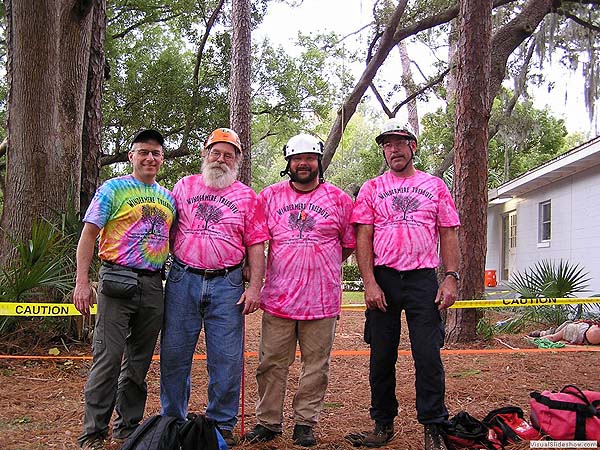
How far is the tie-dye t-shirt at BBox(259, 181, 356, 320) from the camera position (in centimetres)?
419

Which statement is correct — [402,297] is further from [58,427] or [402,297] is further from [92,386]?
[58,427]

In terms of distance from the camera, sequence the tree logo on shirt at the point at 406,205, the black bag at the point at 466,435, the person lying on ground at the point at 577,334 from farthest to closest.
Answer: the person lying on ground at the point at 577,334, the tree logo on shirt at the point at 406,205, the black bag at the point at 466,435

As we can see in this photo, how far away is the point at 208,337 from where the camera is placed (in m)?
4.09

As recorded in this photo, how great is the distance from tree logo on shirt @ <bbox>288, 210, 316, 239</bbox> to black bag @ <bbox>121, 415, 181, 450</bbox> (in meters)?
1.52

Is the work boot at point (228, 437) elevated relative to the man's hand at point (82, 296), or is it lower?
lower

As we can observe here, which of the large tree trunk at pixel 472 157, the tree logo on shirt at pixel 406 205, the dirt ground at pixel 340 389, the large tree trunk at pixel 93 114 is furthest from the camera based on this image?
the large tree trunk at pixel 472 157

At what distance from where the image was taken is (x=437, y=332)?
4.05m

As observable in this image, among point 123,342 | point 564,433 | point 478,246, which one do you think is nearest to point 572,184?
point 478,246

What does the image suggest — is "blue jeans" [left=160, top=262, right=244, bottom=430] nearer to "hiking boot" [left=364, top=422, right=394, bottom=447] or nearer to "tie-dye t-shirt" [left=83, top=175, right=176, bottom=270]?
"tie-dye t-shirt" [left=83, top=175, right=176, bottom=270]

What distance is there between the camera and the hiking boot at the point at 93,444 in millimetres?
3745

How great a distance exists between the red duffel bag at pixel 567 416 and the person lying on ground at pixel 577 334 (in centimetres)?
482

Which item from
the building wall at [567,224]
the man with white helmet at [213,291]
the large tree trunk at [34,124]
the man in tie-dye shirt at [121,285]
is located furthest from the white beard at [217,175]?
the building wall at [567,224]

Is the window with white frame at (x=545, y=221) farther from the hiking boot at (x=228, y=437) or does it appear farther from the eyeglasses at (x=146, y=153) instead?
the eyeglasses at (x=146, y=153)

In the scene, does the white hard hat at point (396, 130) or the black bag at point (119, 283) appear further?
the white hard hat at point (396, 130)
